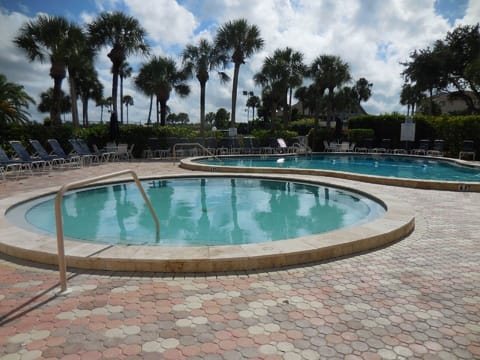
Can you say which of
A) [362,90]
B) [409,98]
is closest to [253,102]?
[362,90]

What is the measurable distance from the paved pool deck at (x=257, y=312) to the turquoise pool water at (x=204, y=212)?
6.03 feet

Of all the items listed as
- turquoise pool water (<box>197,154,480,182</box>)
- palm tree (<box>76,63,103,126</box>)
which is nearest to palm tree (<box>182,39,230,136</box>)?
turquoise pool water (<box>197,154,480,182</box>)

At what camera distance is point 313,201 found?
8477 mm

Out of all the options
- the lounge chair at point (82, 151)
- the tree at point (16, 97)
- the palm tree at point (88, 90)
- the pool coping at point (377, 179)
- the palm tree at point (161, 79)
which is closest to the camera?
the pool coping at point (377, 179)

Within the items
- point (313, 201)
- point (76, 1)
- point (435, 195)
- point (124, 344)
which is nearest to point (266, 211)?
point (313, 201)

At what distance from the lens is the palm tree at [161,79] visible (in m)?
29.5

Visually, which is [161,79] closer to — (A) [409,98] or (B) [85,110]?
(B) [85,110]

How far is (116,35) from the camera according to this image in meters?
19.4

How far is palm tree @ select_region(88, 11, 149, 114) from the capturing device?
1908 cm

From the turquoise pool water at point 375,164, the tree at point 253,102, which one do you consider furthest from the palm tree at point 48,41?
the tree at point 253,102

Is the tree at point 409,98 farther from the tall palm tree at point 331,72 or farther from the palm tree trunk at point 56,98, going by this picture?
the palm tree trunk at point 56,98

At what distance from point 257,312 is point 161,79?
96.2 feet

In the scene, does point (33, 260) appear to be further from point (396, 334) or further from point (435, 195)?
point (435, 195)

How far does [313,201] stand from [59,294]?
21.2 ft
